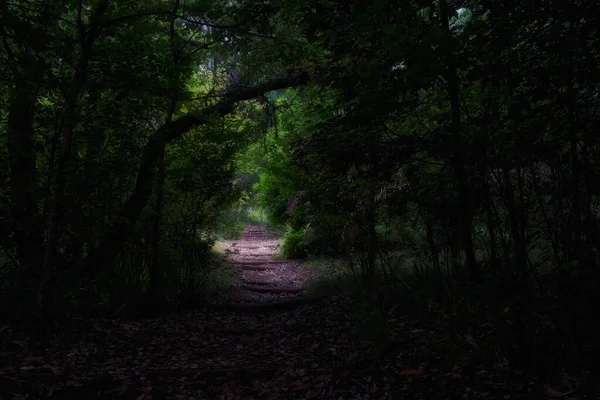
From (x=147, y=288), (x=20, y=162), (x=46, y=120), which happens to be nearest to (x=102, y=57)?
(x=46, y=120)

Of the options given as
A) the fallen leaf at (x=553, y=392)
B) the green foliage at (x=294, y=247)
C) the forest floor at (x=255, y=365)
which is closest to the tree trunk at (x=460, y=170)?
the forest floor at (x=255, y=365)

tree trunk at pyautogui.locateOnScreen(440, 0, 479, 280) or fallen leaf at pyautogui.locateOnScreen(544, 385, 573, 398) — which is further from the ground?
tree trunk at pyautogui.locateOnScreen(440, 0, 479, 280)

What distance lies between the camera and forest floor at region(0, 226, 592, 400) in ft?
10.7

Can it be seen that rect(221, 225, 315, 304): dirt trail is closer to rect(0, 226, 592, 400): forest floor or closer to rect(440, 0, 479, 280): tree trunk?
rect(0, 226, 592, 400): forest floor

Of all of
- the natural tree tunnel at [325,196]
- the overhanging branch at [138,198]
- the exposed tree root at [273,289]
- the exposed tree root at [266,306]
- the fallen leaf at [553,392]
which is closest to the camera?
the natural tree tunnel at [325,196]

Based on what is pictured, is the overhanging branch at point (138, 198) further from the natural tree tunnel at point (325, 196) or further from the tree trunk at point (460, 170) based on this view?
the tree trunk at point (460, 170)

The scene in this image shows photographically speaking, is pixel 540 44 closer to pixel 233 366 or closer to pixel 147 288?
pixel 233 366

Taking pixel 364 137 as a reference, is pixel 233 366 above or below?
below

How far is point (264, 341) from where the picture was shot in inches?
223

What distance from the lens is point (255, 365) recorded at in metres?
4.39

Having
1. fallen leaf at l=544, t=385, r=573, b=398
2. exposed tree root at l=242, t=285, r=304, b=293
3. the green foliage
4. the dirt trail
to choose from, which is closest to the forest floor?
fallen leaf at l=544, t=385, r=573, b=398

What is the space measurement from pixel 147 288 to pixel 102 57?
3.39 m

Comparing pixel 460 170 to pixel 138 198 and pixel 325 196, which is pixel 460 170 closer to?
pixel 325 196

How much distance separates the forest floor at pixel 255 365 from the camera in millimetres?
3268
